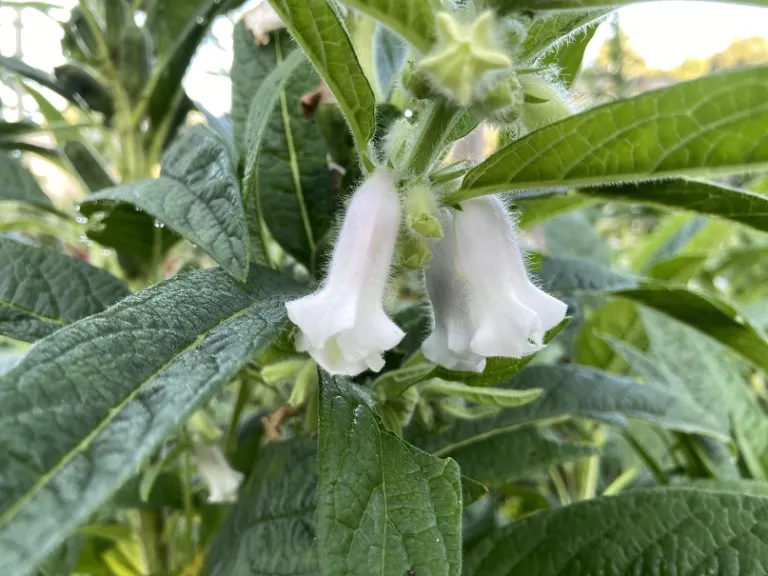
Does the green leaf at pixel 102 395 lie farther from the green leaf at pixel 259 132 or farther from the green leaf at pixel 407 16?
the green leaf at pixel 407 16

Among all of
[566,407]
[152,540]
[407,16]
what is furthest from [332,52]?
[152,540]

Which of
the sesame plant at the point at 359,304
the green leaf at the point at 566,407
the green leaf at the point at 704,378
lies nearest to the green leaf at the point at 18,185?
the sesame plant at the point at 359,304

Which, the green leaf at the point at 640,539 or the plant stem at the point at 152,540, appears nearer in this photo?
the green leaf at the point at 640,539

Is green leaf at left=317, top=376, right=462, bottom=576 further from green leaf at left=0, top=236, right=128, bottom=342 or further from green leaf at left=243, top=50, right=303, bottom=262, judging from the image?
green leaf at left=0, top=236, right=128, bottom=342

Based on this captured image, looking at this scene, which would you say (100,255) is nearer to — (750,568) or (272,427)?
(272,427)

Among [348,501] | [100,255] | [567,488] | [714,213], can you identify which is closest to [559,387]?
[714,213]

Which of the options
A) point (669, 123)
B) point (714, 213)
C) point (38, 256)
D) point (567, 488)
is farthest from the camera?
point (567, 488)

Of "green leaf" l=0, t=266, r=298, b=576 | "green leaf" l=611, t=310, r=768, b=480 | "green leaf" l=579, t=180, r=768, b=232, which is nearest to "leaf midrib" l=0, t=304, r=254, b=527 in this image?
"green leaf" l=0, t=266, r=298, b=576
